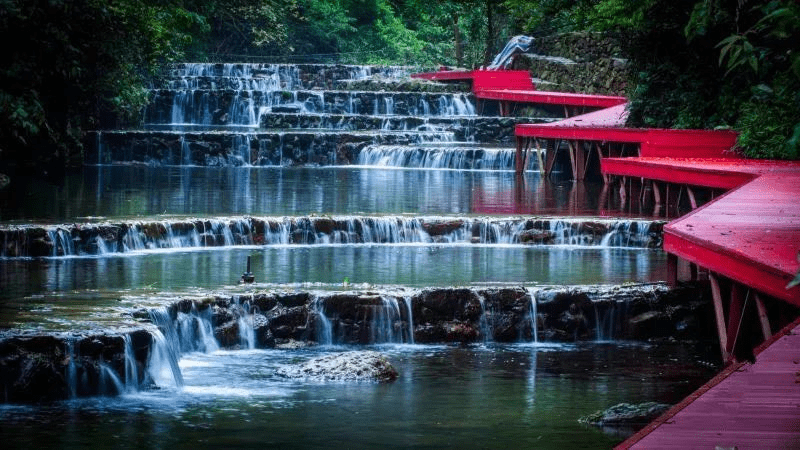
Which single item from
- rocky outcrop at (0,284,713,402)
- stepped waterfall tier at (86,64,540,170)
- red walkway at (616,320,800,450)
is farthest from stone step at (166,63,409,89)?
red walkway at (616,320,800,450)

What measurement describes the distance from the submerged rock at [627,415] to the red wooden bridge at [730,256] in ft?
2.75

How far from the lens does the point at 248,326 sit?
16.4 metres

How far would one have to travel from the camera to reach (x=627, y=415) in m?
12.5

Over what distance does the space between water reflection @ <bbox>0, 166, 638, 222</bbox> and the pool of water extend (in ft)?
28.4

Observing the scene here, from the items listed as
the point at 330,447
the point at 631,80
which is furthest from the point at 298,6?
the point at 330,447

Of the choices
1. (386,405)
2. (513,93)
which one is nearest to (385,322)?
(386,405)

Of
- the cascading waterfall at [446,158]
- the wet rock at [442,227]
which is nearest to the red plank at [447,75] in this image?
the cascading waterfall at [446,158]

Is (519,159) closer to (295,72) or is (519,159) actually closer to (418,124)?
(418,124)

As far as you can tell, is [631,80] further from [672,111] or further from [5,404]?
[5,404]

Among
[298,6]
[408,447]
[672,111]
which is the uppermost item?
[298,6]

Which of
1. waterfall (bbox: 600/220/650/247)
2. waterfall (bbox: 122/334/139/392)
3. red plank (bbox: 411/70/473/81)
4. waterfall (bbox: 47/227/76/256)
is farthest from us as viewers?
red plank (bbox: 411/70/473/81)

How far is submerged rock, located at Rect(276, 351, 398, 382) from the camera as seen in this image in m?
14.4

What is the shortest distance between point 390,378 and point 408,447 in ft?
9.26

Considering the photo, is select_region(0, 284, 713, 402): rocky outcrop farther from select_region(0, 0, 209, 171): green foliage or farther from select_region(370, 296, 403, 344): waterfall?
select_region(0, 0, 209, 171): green foliage
